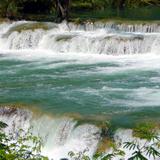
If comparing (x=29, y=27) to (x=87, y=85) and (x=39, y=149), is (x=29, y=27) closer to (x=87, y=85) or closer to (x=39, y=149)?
(x=87, y=85)

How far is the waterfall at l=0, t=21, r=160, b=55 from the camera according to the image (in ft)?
75.5

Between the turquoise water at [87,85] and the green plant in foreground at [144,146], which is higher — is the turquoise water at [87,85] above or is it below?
below

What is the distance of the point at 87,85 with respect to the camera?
17062 millimetres

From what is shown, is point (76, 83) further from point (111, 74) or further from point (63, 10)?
point (63, 10)

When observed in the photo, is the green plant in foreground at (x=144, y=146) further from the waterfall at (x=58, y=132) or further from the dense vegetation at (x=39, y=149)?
the waterfall at (x=58, y=132)

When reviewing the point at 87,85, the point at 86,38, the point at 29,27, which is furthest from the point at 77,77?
the point at 29,27

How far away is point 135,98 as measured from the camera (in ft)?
48.9

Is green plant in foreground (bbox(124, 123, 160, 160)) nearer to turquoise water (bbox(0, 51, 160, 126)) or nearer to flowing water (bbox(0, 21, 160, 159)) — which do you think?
flowing water (bbox(0, 21, 160, 159))

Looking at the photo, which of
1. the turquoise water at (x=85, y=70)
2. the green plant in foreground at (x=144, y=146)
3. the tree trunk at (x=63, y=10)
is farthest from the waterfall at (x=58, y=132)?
the tree trunk at (x=63, y=10)

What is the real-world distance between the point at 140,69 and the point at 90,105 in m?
5.85

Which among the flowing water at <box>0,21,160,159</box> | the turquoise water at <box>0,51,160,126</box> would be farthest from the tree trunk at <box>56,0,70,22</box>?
the turquoise water at <box>0,51,160,126</box>

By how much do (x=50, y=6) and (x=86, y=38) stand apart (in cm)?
1417

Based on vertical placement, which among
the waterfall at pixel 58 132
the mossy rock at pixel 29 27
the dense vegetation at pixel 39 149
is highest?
the dense vegetation at pixel 39 149

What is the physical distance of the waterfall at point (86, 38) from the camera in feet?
75.5
